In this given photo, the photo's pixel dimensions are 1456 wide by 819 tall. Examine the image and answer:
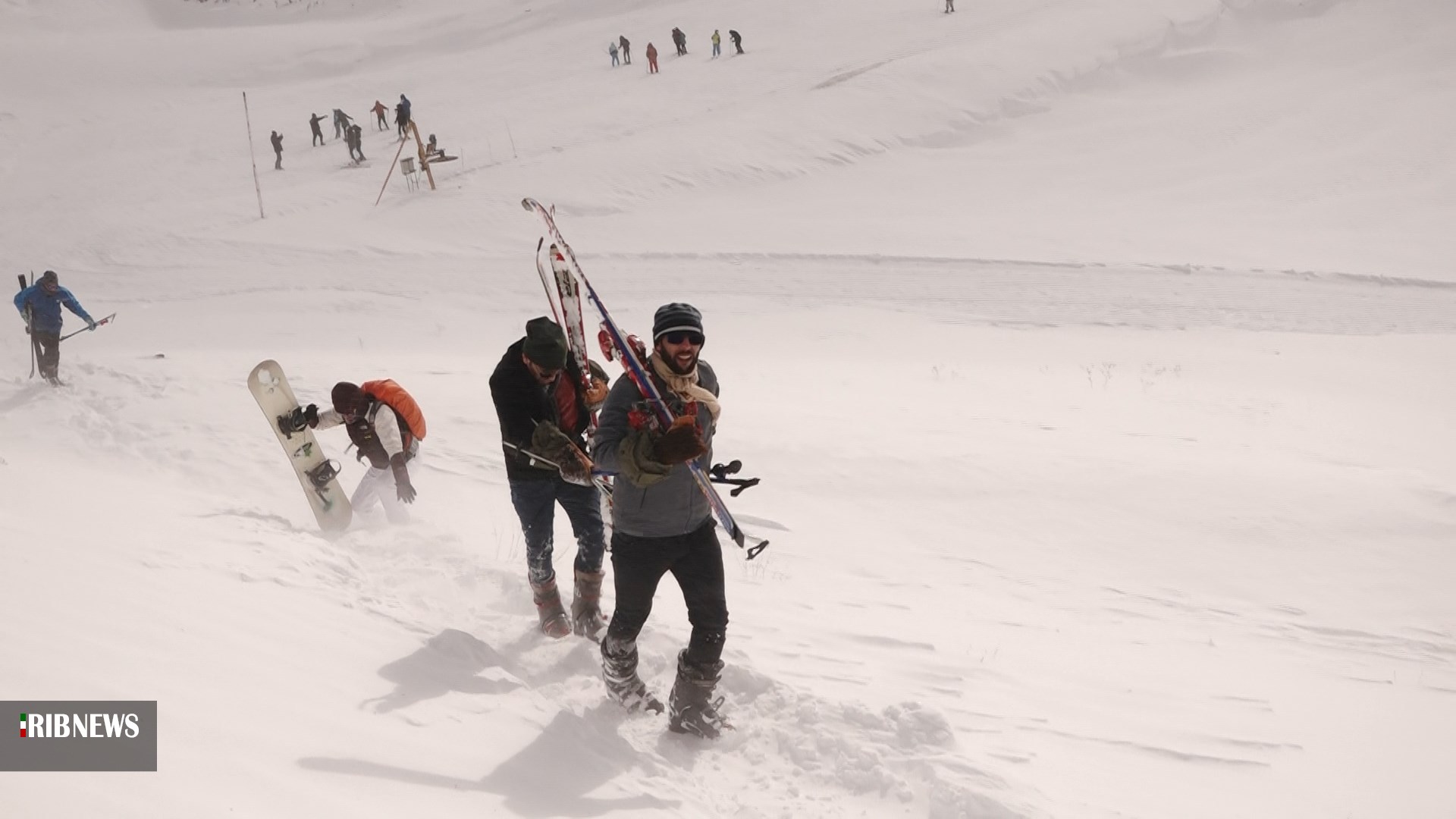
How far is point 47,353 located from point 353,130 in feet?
61.7

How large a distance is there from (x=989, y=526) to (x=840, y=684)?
3498mm

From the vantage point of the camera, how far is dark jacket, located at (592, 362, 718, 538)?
3939 mm

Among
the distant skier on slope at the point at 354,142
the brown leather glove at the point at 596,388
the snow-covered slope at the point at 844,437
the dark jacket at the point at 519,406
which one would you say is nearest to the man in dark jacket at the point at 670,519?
the snow-covered slope at the point at 844,437

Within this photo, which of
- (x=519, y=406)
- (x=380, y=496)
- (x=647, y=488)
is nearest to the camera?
(x=647, y=488)

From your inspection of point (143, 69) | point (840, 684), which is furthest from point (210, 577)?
point (143, 69)

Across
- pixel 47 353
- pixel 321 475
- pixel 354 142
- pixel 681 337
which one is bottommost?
pixel 321 475

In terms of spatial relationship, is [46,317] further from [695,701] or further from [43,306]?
[695,701]

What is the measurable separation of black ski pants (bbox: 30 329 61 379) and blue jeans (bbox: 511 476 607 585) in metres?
8.43

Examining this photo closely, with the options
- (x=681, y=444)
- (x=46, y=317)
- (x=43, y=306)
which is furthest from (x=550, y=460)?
(x=43, y=306)

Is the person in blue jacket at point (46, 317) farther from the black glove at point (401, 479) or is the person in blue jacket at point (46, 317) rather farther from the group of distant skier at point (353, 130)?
the group of distant skier at point (353, 130)

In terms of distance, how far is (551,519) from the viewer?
5293mm

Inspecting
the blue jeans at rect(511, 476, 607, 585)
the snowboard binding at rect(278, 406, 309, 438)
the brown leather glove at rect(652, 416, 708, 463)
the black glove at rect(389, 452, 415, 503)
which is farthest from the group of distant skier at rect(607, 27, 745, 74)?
the brown leather glove at rect(652, 416, 708, 463)

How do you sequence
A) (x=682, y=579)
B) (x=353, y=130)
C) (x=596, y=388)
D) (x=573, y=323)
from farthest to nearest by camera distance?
(x=353, y=130)
(x=573, y=323)
(x=596, y=388)
(x=682, y=579)

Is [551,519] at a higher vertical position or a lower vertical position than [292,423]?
lower
